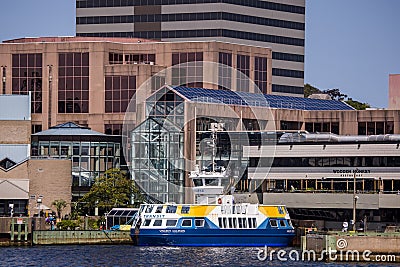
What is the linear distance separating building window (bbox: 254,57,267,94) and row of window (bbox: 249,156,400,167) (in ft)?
152

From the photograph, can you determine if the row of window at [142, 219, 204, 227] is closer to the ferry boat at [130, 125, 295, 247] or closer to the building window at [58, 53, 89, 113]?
the ferry boat at [130, 125, 295, 247]

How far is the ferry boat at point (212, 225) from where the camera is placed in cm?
11988

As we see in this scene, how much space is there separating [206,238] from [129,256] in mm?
14299

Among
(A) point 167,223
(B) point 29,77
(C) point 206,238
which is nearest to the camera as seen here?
(C) point 206,238

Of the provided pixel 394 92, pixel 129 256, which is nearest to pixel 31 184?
pixel 129 256

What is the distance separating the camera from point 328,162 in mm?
137125

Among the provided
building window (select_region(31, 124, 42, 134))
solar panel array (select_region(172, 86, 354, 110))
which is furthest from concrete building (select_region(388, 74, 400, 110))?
building window (select_region(31, 124, 42, 134))

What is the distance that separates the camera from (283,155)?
140000mm

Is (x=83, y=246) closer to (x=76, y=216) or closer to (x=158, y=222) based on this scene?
(x=158, y=222)

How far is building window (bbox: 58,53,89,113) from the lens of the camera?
573 feet

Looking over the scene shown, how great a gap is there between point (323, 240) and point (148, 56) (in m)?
82.1

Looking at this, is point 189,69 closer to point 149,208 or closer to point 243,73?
point 243,73

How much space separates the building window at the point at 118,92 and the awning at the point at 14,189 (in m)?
28.7

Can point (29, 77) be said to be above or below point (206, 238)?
above
